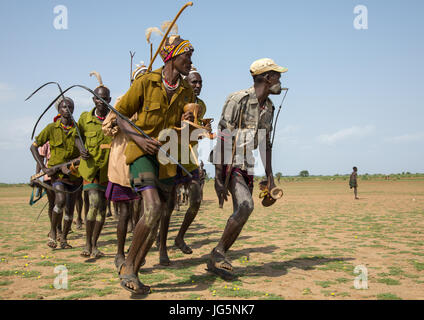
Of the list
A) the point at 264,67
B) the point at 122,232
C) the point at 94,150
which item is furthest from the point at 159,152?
the point at 94,150

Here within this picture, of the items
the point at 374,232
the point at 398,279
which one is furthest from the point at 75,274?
the point at 374,232

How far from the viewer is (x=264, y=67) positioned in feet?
17.2

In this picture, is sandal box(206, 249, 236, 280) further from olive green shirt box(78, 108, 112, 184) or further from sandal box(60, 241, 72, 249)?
sandal box(60, 241, 72, 249)

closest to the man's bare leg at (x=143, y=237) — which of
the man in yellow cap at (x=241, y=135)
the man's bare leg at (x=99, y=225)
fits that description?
the man in yellow cap at (x=241, y=135)

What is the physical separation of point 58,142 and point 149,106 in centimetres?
403

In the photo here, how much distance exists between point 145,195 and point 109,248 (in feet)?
12.3

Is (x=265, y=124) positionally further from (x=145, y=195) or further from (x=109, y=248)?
(x=109, y=248)

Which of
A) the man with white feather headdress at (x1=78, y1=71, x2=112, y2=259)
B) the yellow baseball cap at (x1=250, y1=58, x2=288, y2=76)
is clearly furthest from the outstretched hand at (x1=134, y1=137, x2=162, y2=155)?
the man with white feather headdress at (x1=78, y1=71, x2=112, y2=259)

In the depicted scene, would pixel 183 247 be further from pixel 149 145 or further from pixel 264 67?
pixel 264 67

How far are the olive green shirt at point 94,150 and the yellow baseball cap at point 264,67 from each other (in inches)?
113

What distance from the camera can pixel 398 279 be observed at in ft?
15.9

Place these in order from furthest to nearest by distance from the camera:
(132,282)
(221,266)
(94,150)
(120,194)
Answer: (94,150), (120,194), (221,266), (132,282)

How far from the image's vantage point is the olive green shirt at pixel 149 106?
4.36 m

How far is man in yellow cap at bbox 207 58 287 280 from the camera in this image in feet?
16.4
